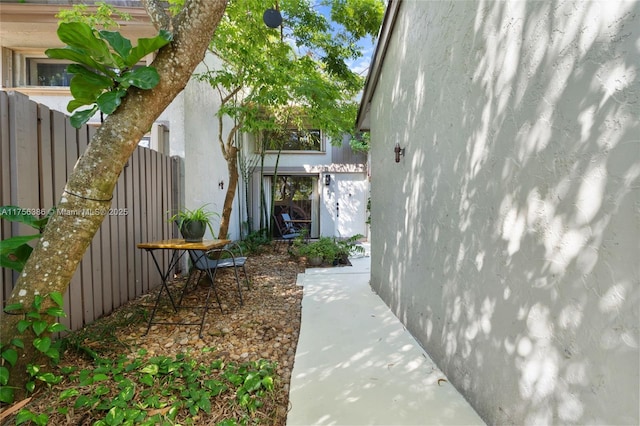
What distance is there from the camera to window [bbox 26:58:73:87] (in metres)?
5.30

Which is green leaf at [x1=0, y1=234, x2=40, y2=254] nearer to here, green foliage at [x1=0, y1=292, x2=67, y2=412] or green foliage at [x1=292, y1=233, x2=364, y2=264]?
green foliage at [x1=0, y1=292, x2=67, y2=412]

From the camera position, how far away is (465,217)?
6.27 feet

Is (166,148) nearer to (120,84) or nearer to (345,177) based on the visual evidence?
(120,84)

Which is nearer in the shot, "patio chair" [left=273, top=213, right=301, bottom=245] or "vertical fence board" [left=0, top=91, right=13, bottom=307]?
"vertical fence board" [left=0, top=91, right=13, bottom=307]

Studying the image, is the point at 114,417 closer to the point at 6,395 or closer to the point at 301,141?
the point at 6,395

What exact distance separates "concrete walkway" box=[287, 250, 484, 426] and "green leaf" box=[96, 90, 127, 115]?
7.01 feet

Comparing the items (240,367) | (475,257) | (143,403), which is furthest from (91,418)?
(475,257)

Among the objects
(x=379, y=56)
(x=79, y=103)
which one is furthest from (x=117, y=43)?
(x=379, y=56)

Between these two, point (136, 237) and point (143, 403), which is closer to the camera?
point (143, 403)

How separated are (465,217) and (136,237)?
366 centimetres

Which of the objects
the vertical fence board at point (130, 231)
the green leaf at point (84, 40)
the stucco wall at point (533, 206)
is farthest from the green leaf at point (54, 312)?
the stucco wall at point (533, 206)

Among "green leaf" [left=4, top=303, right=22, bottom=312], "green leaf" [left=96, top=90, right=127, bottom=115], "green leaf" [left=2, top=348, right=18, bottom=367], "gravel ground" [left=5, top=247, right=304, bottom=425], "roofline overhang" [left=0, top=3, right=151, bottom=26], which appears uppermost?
"roofline overhang" [left=0, top=3, right=151, bottom=26]

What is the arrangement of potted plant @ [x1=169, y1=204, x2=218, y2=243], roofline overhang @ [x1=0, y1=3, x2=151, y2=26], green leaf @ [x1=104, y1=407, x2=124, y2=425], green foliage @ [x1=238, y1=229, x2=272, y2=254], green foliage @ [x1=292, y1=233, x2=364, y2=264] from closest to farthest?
1. green leaf @ [x1=104, y1=407, x2=124, y2=425]
2. potted plant @ [x1=169, y1=204, x2=218, y2=243]
3. roofline overhang @ [x1=0, y1=3, x2=151, y2=26]
4. green foliage @ [x1=292, y1=233, x2=364, y2=264]
5. green foliage @ [x1=238, y1=229, x2=272, y2=254]

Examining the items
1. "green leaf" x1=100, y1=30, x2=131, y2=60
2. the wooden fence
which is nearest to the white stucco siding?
the wooden fence
